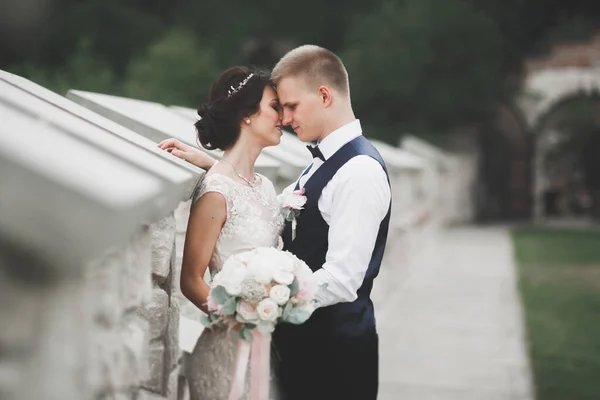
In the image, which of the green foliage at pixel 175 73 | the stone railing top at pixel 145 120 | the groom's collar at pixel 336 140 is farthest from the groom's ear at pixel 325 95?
the green foliage at pixel 175 73

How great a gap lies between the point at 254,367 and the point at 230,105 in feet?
3.15

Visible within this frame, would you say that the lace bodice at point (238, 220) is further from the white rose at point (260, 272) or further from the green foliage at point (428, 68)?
the green foliage at point (428, 68)

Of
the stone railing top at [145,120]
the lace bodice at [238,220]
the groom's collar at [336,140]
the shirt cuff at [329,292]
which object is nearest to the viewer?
the shirt cuff at [329,292]

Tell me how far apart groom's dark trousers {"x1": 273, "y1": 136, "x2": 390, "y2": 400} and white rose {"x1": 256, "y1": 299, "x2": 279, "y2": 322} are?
20.3 inches

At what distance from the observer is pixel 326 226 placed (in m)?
3.16

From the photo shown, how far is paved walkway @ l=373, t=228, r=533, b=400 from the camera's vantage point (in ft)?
20.7

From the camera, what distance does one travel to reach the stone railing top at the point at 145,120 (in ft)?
12.4

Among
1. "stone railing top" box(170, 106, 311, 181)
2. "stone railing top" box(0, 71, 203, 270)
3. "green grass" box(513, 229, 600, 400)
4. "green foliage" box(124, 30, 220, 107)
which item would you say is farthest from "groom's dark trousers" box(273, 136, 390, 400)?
"green foliage" box(124, 30, 220, 107)

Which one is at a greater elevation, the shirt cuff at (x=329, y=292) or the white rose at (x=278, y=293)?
the shirt cuff at (x=329, y=292)

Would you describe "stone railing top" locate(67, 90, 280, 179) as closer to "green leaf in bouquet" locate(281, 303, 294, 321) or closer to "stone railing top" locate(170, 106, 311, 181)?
"stone railing top" locate(170, 106, 311, 181)

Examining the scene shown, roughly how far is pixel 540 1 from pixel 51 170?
3158 centimetres

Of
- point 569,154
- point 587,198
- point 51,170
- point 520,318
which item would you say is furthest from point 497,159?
point 51,170

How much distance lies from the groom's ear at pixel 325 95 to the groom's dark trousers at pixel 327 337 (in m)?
0.17

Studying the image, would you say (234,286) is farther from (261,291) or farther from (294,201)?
(294,201)
